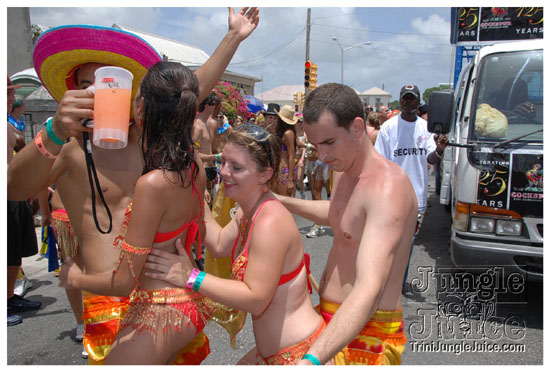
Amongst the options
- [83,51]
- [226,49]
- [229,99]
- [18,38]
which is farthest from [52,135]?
[229,99]

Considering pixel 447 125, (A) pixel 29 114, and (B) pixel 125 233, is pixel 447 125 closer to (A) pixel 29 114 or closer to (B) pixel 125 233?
(B) pixel 125 233

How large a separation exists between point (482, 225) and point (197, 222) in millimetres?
3032

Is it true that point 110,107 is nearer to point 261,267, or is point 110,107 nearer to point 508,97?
point 261,267

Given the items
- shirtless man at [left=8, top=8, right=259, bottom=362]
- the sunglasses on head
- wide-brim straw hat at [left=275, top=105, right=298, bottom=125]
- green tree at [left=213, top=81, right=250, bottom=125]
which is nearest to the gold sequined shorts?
shirtless man at [left=8, top=8, right=259, bottom=362]

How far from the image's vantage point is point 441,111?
3.83m

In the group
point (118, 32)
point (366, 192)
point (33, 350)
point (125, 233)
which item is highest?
point (118, 32)

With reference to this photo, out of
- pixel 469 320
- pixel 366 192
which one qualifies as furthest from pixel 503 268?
pixel 366 192

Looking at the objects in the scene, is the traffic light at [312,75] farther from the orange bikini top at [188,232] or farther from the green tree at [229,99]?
the orange bikini top at [188,232]

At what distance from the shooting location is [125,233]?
5.46ft

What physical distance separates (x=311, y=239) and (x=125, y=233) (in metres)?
5.32

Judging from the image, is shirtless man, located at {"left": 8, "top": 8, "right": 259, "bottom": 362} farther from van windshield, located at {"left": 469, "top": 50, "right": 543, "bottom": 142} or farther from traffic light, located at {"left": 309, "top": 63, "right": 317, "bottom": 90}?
traffic light, located at {"left": 309, "top": 63, "right": 317, "bottom": 90}

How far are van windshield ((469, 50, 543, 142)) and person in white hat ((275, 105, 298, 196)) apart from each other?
2.76 m

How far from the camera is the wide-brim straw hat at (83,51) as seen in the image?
1923 millimetres

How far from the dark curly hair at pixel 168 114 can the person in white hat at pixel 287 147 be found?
4.41 m
